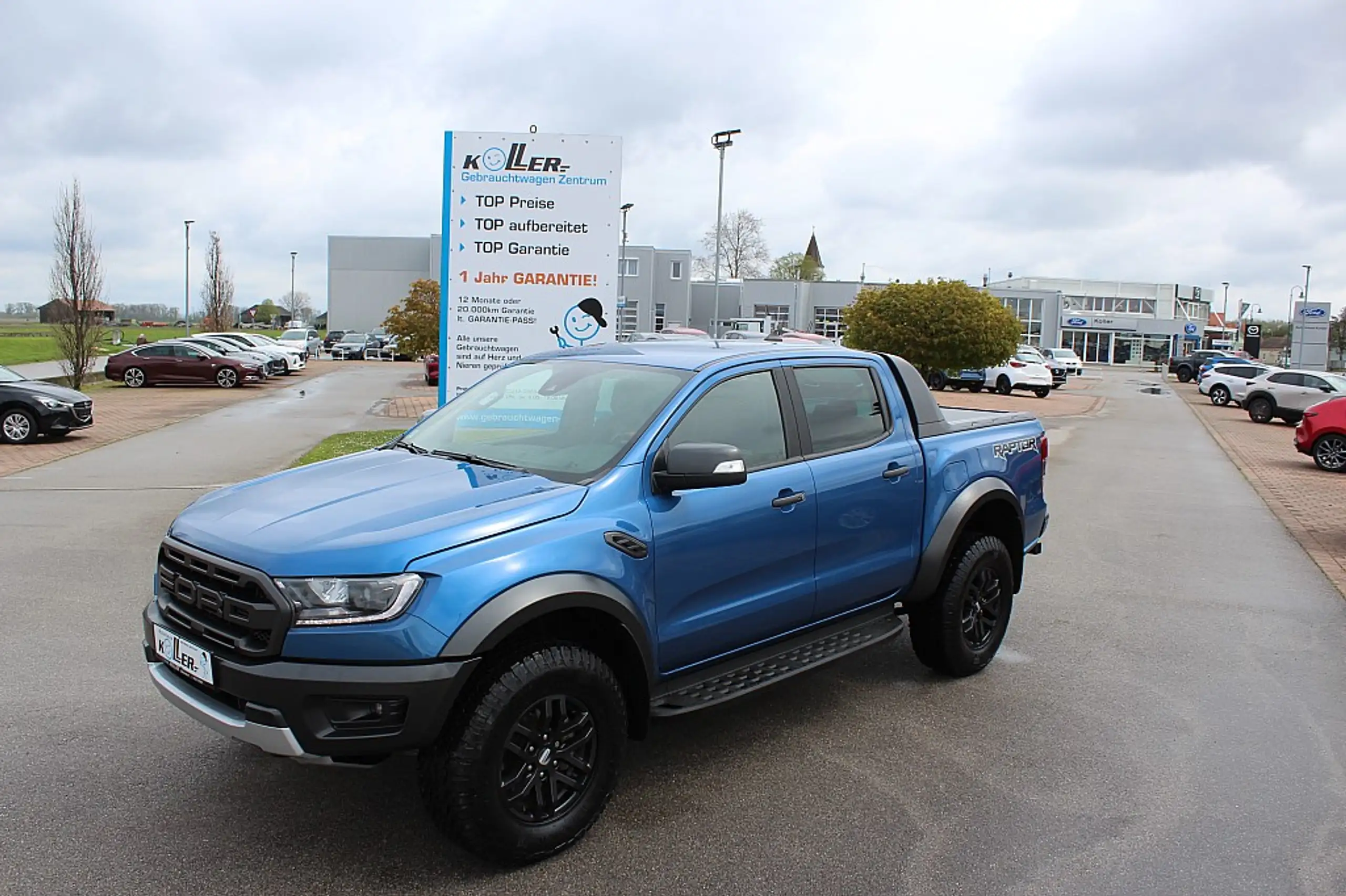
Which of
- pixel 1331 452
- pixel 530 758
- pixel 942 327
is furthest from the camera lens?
pixel 942 327

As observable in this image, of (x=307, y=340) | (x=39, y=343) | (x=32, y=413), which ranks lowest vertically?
(x=39, y=343)

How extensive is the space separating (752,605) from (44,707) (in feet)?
11.0

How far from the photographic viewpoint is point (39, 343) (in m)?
63.9

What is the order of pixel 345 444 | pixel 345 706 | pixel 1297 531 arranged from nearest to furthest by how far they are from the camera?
pixel 345 706 < pixel 1297 531 < pixel 345 444

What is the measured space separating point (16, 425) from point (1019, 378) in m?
29.4

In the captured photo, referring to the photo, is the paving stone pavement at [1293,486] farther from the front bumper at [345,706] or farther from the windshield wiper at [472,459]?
the front bumper at [345,706]

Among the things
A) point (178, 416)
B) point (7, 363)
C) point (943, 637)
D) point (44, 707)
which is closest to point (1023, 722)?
point (943, 637)

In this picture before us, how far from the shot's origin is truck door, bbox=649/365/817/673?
4.02 meters

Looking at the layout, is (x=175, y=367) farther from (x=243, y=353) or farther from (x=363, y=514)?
(x=363, y=514)

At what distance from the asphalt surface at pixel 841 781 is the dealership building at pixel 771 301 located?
6671 cm

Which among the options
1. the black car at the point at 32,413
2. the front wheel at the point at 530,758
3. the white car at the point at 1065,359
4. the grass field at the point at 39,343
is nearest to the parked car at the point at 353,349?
the grass field at the point at 39,343

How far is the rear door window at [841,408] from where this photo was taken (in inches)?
193

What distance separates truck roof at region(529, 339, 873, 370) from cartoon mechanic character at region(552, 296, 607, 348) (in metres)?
6.28

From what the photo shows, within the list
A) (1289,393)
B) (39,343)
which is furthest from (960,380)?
(39,343)
